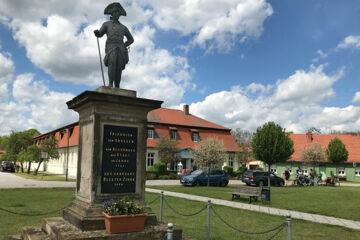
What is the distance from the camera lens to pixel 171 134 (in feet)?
131

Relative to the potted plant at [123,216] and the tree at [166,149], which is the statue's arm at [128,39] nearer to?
the potted plant at [123,216]

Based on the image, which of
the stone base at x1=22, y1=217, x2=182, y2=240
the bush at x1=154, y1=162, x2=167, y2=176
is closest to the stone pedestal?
the stone base at x1=22, y1=217, x2=182, y2=240

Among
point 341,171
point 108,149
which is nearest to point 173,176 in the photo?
point 341,171

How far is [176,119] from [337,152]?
861 inches

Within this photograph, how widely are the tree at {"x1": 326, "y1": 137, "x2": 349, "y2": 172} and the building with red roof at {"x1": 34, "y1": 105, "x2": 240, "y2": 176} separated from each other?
12.5m

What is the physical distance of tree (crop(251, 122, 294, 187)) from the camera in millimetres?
28328

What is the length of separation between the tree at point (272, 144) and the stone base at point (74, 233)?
2356 cm

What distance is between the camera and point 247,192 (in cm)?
1594

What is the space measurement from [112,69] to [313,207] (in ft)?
38.9

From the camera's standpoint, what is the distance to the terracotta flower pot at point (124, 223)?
18.1 ft

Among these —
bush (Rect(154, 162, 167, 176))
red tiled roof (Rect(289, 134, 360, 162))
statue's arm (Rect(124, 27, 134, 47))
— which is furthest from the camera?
red tiled roof (Rect(289, 134, 360, 162))

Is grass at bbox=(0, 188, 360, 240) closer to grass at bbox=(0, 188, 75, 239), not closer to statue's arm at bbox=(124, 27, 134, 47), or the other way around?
grass at bbox=(0, 188, 75, 239)

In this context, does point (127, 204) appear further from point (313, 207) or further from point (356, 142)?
point (356, 142)

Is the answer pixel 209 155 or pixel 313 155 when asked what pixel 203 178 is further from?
pixel 313 155
